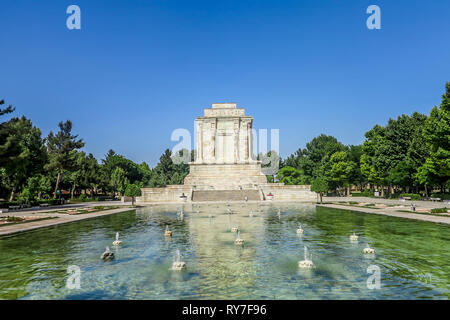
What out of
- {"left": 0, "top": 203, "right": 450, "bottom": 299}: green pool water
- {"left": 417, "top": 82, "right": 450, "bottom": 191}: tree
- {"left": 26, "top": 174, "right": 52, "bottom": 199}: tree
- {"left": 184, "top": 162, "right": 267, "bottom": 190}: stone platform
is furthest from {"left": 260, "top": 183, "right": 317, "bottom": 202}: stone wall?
{"left": 26, "top": 174, "right": 52, "bottom": 199}: tree

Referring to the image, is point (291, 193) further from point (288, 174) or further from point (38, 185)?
point (288, 174)

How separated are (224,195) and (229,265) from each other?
4176 centimetres

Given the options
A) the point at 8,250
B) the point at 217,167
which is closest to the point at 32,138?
the point at 217,167

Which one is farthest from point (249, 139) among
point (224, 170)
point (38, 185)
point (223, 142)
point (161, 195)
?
point (38, 185)

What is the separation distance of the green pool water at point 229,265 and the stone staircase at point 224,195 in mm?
33164

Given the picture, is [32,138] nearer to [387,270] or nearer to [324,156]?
[387,270]

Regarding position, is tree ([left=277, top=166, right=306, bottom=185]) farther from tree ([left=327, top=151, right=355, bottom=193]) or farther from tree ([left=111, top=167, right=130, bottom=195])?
tree ([left=111, top=167, right=130, bottom=195])

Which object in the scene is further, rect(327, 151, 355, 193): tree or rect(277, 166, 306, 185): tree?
rect(277, 166, 306, 185): tree

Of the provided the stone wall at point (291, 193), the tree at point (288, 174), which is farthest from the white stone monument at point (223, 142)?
the tree at point (288, 174)

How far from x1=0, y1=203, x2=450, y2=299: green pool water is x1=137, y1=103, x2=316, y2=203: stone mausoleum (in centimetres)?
3449

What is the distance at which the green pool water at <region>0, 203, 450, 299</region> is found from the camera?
8008 millimetres

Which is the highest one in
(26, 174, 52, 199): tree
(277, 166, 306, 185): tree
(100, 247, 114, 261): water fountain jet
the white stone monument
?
the white stone monument

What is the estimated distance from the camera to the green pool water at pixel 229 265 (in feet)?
26.3

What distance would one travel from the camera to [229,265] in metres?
10.5
